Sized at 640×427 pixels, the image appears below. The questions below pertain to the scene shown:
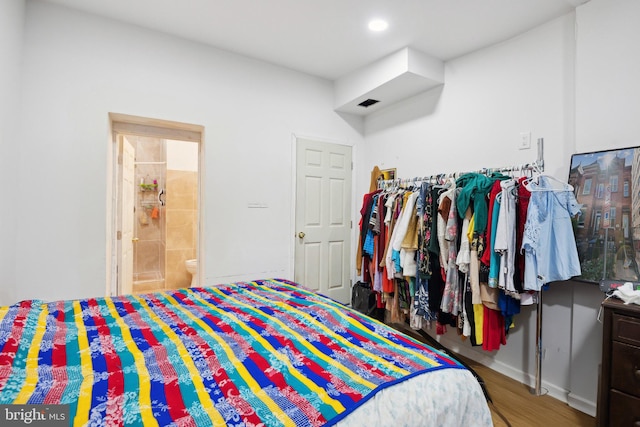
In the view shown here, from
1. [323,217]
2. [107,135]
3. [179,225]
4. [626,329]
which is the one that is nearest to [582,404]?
[626,329]

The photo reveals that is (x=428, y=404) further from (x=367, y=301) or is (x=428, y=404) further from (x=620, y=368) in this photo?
(x=367, y=301)

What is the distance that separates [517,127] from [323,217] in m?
2.07

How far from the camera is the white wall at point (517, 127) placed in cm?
216

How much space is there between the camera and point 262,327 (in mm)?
1320

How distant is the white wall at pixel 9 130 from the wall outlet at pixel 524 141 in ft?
11.5

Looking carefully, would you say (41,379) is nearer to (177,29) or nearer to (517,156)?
(177,29)

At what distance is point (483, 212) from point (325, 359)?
1.62 metres

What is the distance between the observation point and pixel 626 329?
1.49 m

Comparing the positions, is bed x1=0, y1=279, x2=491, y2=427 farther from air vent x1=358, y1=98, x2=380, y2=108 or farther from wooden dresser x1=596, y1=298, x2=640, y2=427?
air vent x1=358, y1=98, x2=380, y2=108

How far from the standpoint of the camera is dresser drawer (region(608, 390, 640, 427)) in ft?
4.70

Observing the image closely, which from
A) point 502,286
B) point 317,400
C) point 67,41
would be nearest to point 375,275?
point 502,286

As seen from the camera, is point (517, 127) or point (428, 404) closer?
point (428, 404)

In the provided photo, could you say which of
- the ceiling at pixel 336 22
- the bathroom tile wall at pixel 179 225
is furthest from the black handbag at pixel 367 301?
the bathroom tile wall at pixel 179 225

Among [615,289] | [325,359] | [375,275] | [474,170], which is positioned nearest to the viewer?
[325,359]
